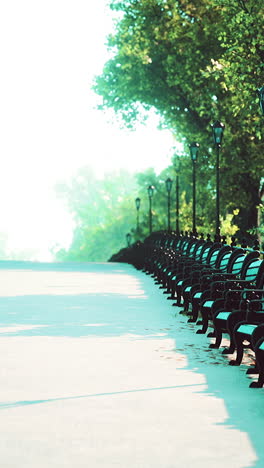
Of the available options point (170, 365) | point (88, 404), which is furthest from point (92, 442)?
point (170, 365)

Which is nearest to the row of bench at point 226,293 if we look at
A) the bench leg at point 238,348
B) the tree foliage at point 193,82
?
the bench leg at point 238,348

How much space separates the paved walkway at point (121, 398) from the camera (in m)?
6.02

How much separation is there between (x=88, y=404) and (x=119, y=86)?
37.6 metres

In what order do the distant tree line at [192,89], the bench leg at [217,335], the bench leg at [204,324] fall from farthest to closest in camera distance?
the distant tree line at [192,89], the bench leg at [204,324], the bench leg at [217,335]

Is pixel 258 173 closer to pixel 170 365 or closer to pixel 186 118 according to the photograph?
pixel 186 118

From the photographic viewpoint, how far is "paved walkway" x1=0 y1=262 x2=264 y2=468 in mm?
6023

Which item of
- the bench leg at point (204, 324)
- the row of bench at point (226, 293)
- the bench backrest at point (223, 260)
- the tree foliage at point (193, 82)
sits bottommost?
the bench leg at point (204, 324)

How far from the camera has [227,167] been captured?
123 feet

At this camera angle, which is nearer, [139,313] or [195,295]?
[195,295]

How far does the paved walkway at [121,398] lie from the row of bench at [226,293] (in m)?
0.32

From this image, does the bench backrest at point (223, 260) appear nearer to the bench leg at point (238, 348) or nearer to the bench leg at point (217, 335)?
the bench leg at point (217, 335)

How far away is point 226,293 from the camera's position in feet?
37.7

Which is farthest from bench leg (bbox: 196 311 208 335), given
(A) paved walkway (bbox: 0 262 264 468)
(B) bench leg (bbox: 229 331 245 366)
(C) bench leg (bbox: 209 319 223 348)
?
(B) bench leg (bbox: 229 331 245 366)

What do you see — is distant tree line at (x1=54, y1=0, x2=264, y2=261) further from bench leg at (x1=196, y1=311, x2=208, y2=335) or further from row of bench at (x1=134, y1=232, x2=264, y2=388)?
bench leg at (x1=196, y1=311, x2=208, y2=335)
